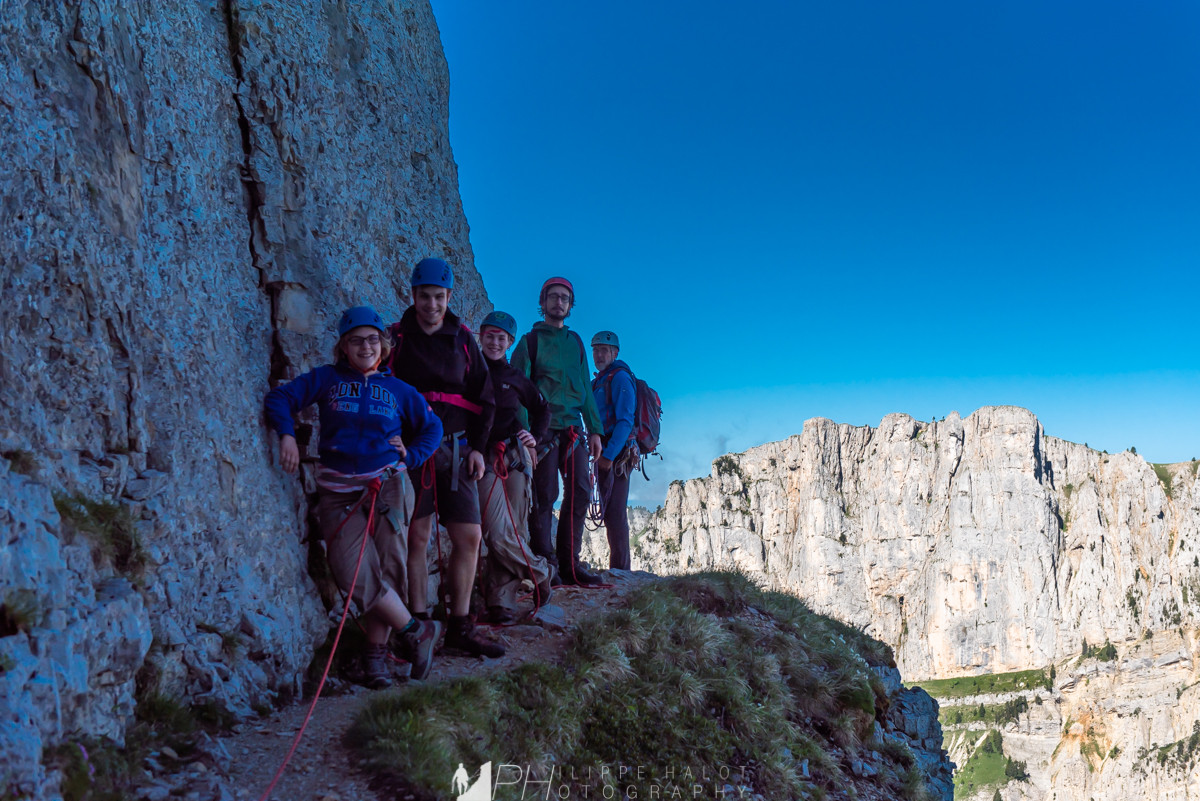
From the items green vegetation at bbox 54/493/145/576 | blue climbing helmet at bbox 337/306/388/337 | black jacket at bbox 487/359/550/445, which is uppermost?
blue climbing helmet at bbox 337/306/388/337

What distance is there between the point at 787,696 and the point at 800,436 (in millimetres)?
133884

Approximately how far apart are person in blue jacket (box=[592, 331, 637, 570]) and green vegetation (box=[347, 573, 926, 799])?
4.63 ft

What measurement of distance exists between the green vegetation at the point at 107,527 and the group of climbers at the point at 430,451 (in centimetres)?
144

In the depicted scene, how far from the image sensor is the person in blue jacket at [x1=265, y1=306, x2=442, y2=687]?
568 centimetres

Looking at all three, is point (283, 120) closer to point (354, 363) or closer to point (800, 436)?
point (354, 363)

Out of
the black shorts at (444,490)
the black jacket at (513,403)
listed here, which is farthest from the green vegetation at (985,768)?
the black shorts at (444,490)

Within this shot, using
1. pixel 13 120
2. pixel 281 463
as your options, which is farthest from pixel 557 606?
pixel 13 120

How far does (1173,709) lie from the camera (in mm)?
88312

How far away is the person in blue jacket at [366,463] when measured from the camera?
568 cm

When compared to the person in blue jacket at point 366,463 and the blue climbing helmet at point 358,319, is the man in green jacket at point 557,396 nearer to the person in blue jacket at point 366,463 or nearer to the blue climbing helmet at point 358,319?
the person in blue jacket at point 366,463

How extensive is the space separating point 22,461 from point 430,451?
2749 mm

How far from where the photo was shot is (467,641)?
6445 mm

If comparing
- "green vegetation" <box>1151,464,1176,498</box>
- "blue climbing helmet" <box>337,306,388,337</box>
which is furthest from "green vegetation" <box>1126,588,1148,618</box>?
"blue climbing helmet" <box>337,306,388,337</box>

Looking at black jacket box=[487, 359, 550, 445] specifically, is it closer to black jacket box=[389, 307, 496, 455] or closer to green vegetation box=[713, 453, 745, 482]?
black jacket box=[389, 307, 496, 455]
